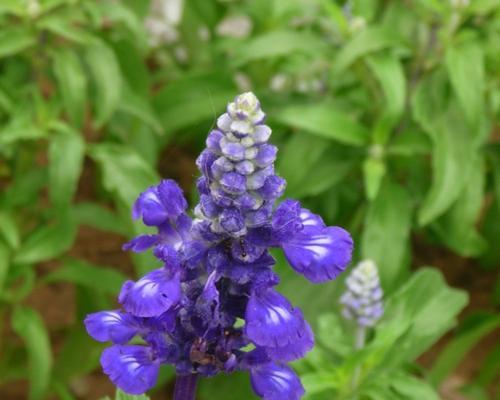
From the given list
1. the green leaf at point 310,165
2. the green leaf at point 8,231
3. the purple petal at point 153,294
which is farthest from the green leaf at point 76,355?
the purple petal at point 153,294

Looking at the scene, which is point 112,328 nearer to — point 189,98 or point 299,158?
point 299,158

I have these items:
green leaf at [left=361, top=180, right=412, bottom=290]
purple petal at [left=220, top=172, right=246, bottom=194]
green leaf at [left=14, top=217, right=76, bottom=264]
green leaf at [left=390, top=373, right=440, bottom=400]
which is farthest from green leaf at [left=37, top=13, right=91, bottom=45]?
purple petal at [left=220, top=172, right=246, bottom=194]

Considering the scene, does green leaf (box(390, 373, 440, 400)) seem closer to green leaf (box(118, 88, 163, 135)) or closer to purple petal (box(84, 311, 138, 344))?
purple petal (box(84, 311, 138, 344))

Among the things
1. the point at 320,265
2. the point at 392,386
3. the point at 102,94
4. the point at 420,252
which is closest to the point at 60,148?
the point at 102,94

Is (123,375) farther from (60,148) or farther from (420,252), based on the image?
(420,252)

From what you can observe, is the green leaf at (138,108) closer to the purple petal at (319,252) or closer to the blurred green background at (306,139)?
the blurred green background at (306,139)

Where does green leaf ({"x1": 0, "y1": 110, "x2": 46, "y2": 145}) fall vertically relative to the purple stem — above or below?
above

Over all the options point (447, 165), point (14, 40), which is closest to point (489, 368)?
point (447, 165)
